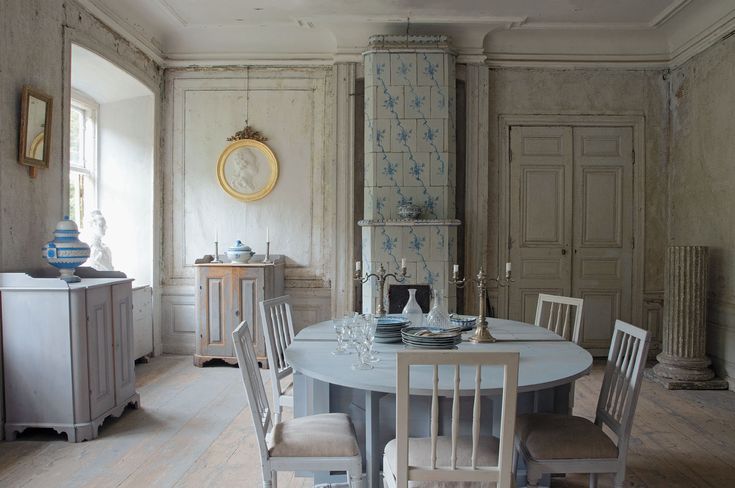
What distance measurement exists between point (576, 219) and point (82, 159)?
15.4 feet

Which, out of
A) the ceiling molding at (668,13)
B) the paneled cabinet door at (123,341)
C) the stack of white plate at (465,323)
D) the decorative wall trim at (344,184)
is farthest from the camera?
the decorative wall trim at (344,184)

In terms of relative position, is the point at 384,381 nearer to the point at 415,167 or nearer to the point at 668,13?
the point at 415,167

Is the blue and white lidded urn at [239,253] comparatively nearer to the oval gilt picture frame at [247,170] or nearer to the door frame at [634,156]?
the oval gilt picture frame at [247,170]

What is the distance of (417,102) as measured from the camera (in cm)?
511

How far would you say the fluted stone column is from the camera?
449 centimetres

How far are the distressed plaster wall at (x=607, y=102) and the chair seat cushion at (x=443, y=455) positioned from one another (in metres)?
3.54

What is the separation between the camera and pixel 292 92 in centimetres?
545

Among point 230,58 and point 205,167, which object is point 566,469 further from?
point 230,58

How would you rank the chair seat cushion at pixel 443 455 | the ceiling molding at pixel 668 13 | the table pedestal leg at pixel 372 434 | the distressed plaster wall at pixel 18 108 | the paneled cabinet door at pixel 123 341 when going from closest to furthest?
the chair seat cushion at pixel 443 455
the table pedestal leg at pixel 372 434
the distressed plaster wall at pixel 18 108
the paneled cabinet door at pixel 123 341
the ceiling molding at pixel 668 13

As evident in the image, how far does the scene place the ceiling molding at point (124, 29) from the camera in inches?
164

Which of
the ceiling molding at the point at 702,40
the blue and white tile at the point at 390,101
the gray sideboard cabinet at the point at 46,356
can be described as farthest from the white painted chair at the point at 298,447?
the ceiling molding at the point at 702,40

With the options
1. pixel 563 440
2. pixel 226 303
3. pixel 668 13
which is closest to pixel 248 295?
pixel 226 303

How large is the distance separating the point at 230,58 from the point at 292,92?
689 millimetres

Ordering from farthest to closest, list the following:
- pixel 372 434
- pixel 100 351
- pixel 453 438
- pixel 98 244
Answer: pixel 98 244
pixel 100 351
pixel 372 434
pixel 453 438
